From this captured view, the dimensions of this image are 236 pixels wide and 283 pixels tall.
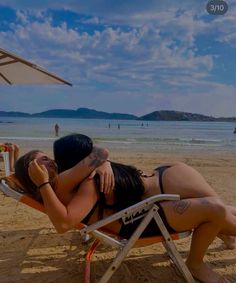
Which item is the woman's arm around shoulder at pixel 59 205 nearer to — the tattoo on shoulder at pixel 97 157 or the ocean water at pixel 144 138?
the tattoo on shoulder at pixel 97 157

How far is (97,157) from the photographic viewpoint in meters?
2.54

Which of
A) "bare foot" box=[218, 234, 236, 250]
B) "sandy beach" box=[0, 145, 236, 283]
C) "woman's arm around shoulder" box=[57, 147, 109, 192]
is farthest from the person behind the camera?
"bare foot" box=[218, 234, 236, 250]

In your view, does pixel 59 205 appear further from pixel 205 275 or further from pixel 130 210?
pixel 205 275

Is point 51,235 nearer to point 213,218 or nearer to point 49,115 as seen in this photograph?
point 213,218

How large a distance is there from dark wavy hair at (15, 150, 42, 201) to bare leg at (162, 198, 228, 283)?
2.88 feet

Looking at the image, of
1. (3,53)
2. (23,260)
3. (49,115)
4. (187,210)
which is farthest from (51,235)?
(49,115)

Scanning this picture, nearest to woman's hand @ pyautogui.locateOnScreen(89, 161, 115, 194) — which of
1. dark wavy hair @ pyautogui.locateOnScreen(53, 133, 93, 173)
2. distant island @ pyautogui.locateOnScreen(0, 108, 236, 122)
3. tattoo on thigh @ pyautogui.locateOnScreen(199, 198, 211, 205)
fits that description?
dark wavy hair @ pyautogui.locateOnScreen(53, 133, 93, 173)

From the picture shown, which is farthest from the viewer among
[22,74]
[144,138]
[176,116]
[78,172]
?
[176,116]

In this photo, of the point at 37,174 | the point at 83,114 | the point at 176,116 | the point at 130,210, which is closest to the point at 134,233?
the point at 130,210

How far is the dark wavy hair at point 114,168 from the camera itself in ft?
8.56

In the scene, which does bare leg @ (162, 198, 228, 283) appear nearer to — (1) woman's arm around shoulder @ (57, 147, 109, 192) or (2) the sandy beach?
(2) the sandy beach

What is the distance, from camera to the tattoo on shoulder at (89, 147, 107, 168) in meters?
2.49

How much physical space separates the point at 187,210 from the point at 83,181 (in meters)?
0.73

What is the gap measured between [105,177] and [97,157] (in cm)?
14
